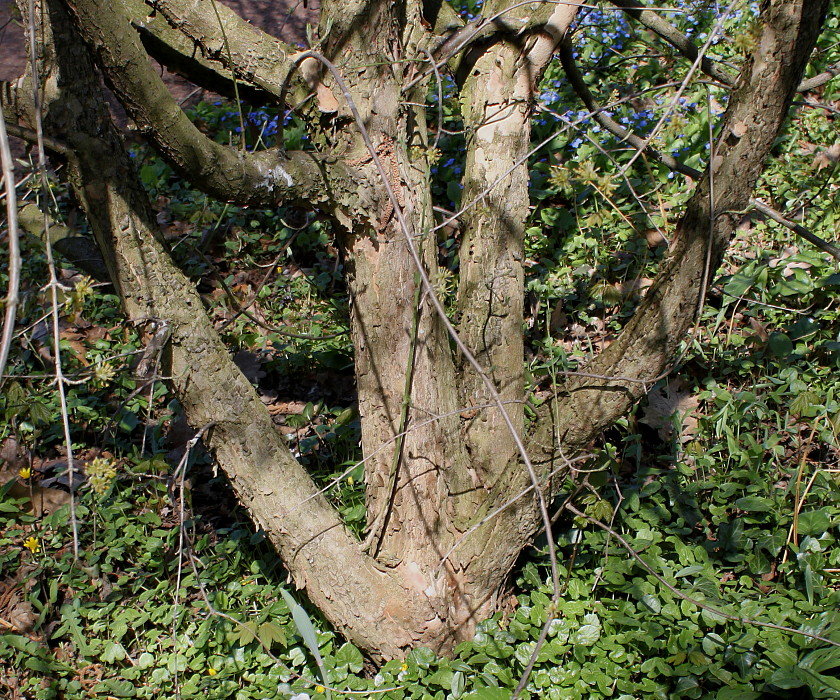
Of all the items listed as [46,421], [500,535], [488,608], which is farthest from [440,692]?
[46,421]

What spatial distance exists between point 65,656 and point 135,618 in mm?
292

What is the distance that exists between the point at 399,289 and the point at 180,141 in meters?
0.73

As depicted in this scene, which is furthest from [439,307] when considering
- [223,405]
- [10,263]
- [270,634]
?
[270,634]

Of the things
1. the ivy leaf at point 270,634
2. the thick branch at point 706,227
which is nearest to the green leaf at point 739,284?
the thick branch at point 706,227

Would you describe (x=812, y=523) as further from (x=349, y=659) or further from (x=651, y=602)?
(x=349, y=659)

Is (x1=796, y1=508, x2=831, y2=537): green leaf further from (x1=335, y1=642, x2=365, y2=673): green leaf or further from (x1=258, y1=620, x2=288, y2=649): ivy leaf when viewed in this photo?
(x1=258, y1=620, x2=288, y2=649): ivy leaf

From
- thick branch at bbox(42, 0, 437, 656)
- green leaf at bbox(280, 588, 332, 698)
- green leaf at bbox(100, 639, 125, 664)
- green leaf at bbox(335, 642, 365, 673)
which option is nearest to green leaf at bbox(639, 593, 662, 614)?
thick branch at bbox(42, 0, 437, 656)

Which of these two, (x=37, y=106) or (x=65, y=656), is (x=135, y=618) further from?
(x=37, y=106)

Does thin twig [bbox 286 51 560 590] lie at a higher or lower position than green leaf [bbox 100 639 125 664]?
higher

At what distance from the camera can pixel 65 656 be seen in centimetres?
267

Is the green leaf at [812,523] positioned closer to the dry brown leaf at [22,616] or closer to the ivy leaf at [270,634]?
the ivy leaf at [270,634]

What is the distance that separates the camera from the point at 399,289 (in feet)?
7.02

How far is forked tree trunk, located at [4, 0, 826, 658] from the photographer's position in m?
1.93

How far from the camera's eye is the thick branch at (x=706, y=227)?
5.86ft
